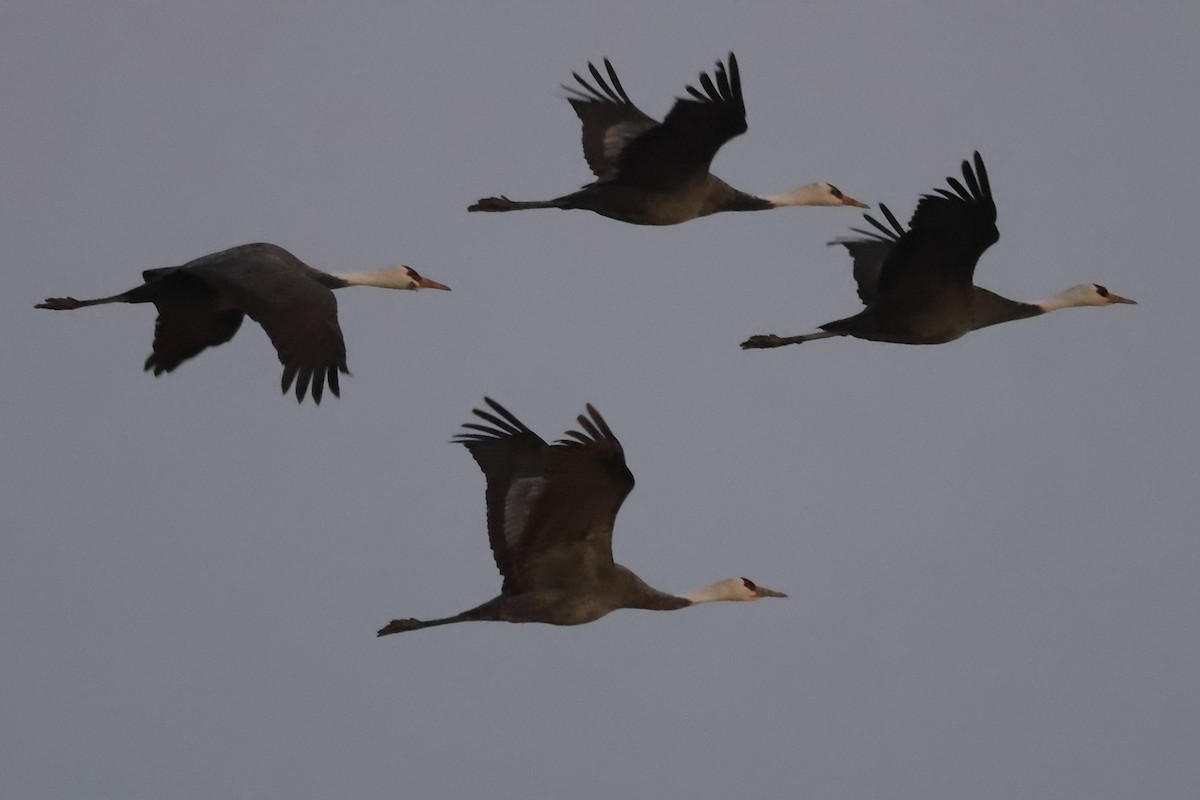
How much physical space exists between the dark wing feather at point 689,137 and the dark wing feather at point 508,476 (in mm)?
2541

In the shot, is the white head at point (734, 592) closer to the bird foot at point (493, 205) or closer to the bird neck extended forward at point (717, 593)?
the bird neck extended forward at point (717, 593)

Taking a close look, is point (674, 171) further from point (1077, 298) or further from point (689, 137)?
point (1077, 298)

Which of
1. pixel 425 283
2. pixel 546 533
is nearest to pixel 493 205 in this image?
pixel 425 283

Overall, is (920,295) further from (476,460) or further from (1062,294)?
(476,460)

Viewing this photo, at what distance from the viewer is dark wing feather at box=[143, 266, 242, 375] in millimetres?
19203

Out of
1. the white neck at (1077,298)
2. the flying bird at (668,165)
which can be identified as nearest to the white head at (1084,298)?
the white neck at (1077,298)

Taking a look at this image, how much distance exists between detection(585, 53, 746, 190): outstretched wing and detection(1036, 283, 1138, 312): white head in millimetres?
3074

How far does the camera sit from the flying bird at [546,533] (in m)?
A: 17.2

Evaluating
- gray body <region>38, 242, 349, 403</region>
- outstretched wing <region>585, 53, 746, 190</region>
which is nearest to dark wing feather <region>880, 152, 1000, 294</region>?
outstretched wing <region>585, 53, 746, 190</region>

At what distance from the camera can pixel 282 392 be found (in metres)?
16.8

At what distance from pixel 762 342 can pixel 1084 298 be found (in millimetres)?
2637

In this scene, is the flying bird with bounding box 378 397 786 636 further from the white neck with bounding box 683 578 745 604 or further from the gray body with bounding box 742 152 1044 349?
the gray body with bounding box 742 152 1044 349

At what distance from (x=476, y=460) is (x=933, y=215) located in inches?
142

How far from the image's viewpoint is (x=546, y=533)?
692 inches
